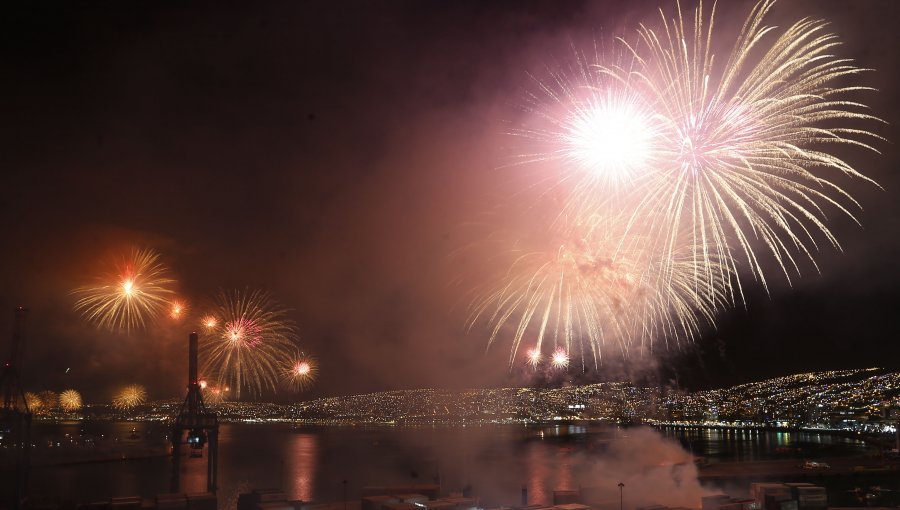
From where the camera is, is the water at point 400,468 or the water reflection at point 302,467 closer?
the water at point 400,468

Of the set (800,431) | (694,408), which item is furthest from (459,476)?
(694,408)

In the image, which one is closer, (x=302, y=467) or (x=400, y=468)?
(x=400, y=468)

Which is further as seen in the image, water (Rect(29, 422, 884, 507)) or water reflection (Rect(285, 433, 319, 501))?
water reflection (Rect(285, 433, 319, 501))

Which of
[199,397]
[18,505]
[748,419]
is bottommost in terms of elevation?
[748,419]

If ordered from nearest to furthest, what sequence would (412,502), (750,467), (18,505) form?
1. (412,502)
2. (18,505)
3. (750,467)

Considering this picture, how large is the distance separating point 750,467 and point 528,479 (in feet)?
63.0

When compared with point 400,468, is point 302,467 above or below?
above

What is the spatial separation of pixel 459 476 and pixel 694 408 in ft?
477

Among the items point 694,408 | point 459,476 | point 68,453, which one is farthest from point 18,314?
point 694,408

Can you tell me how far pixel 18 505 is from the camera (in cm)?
3372

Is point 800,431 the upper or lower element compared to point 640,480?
lower

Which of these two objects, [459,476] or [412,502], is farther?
[459,476]

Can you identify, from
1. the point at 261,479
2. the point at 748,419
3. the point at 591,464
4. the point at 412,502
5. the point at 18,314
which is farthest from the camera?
the point at 748,419

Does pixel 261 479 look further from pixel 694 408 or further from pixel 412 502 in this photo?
pixel 694 408
